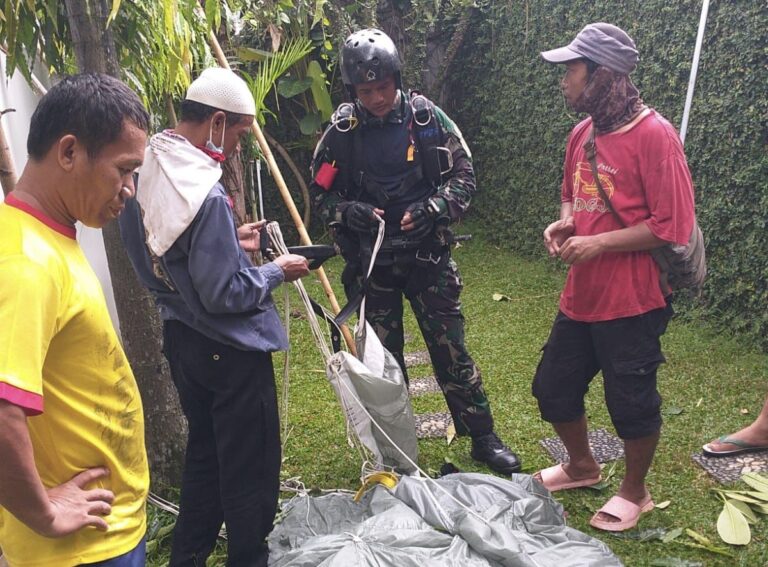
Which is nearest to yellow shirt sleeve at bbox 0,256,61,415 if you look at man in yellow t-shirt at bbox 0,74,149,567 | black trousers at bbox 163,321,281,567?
man in yellow t-shirt at bbox 0,74,149,567

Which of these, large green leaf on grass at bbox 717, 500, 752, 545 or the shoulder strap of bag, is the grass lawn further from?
the shoulder strap of bag

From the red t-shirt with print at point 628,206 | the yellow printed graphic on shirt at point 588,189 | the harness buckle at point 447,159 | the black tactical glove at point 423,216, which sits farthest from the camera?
the harness buckle at point 447,159

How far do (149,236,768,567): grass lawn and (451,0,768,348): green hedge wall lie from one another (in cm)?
54

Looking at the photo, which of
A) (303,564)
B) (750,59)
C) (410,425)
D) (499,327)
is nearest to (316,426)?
(410,425)

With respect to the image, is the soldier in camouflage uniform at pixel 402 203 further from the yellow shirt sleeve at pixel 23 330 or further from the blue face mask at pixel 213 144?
the yellow shirt sleeve at pixel 23 330

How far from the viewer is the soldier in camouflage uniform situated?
342 cm

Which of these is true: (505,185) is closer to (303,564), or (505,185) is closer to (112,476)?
(303,564)

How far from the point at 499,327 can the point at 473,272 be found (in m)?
1.94

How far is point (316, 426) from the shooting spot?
434 cm

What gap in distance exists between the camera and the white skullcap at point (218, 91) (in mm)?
2293

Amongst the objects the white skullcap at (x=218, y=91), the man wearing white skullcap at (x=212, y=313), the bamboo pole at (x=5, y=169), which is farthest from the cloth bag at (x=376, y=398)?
the bamboo pole at (x=5, y=169)

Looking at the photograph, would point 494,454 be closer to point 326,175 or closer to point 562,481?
point 562,481

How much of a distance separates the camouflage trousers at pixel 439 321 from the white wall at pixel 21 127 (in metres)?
1.73

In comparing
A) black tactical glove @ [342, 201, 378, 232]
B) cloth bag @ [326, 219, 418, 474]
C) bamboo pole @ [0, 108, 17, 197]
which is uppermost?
bamboo pole @ [0, 108, 17, 197]
